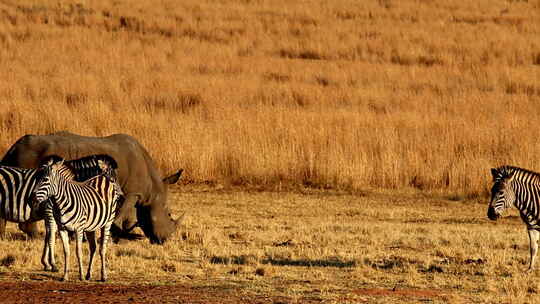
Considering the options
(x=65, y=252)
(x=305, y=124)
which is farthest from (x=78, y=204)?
(x=305, y=124)

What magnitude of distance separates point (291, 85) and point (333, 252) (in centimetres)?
1563

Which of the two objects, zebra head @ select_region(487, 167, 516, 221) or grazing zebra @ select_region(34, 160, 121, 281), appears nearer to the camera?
grazing zebra @ select_region(34, 160, 121, 281)

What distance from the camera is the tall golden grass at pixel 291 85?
69.3ft

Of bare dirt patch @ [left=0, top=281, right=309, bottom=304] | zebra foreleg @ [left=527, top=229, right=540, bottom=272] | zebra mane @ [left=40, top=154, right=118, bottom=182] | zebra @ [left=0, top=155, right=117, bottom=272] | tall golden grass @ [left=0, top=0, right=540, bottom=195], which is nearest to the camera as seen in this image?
bare dirt patch @ [left=0, top=281, right=309, bottom=304]

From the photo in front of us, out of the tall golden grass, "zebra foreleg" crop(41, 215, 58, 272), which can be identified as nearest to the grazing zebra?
"zebra foreleg" crop(41, 215, 58, 272)

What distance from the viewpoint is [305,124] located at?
23.3m

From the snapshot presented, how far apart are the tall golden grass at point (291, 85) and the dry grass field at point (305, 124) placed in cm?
7

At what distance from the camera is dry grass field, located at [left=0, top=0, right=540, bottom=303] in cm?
1221

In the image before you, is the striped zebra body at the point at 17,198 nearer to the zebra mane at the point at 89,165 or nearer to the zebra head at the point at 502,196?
the zebra mane at the point at 89,165

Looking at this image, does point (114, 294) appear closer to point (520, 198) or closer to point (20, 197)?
point (20, 197)

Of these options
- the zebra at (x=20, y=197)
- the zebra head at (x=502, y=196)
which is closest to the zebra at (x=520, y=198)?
the zebra head at (x=502, y=196)

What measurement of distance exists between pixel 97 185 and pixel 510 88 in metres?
21.0

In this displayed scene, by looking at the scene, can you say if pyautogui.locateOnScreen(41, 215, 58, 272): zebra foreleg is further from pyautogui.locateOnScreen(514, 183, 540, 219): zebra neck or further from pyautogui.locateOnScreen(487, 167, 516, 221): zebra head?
pyautogui.locateOnScreen(514, 183, 540, 219): zebra neck

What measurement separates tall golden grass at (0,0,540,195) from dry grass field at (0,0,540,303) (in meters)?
0.07
